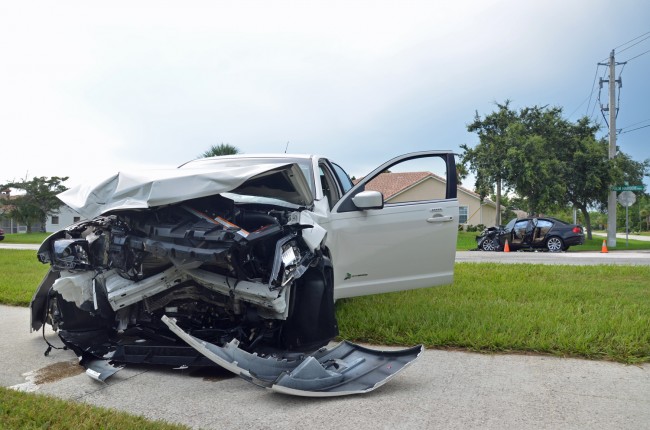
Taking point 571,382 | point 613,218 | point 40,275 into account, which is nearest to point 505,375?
point 571,382

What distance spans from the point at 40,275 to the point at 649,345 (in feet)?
32.1

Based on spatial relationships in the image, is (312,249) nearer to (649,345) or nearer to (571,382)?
(571,382)

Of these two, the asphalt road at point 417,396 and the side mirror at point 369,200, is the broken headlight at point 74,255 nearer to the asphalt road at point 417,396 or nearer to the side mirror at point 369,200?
the asphalt road at point 417,396

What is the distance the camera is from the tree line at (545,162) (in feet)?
82.3

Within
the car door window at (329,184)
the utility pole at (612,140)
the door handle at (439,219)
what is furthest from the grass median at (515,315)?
the utility pole at (612,140)

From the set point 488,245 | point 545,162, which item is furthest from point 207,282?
point 545,162

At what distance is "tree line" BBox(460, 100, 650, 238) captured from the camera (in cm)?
2509

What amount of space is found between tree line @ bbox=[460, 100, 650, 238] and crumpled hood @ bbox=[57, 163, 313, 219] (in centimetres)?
2335

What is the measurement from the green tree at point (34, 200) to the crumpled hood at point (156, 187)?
4637 cm

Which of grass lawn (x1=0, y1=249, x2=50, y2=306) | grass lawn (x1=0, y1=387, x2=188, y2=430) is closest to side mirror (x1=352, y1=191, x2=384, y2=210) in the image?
grass lawn (x1=0, y1=387, x2=188, y2=430)

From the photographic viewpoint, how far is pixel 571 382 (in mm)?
3539

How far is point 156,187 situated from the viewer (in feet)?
11.8

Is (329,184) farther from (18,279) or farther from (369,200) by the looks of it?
(18,279)

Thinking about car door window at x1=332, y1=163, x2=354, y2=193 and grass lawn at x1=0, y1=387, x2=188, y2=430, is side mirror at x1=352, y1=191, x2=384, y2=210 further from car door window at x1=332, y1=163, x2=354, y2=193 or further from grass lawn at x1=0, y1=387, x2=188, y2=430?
grass lawn at x1=0, y1=387, x2=188, y2=430
